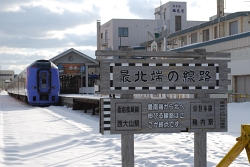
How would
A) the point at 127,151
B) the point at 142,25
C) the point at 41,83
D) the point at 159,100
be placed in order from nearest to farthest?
the point at 127,151 < the point at 159,100 < the point at 41,83 < the point at 142,25

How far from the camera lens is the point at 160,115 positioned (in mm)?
6051

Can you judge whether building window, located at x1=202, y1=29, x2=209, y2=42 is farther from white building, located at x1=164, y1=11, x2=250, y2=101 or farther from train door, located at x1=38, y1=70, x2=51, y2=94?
train door, located at x1=38, y1=70, x2=51, y2=94

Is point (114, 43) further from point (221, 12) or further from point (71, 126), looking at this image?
point (71, 126)

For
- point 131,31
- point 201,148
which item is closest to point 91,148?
point 201,148

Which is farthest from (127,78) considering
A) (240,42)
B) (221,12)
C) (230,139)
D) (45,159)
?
(221,12)

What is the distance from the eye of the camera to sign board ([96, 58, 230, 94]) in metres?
5.94

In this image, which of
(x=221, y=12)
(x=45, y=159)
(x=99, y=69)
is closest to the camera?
(x=99, y=69)

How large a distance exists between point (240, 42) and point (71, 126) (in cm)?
1370

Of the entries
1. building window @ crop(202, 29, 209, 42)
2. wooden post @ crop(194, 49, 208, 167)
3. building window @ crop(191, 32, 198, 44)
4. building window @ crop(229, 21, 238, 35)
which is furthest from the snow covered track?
building window @ crop(191, 32, 198, 44)

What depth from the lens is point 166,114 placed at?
6059mm

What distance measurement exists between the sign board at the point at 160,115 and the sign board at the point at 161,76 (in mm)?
178

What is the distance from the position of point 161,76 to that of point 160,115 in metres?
0.63

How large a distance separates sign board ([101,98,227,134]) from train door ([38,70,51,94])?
19747 mm

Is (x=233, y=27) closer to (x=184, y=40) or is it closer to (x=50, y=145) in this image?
(x=184, y=40)
